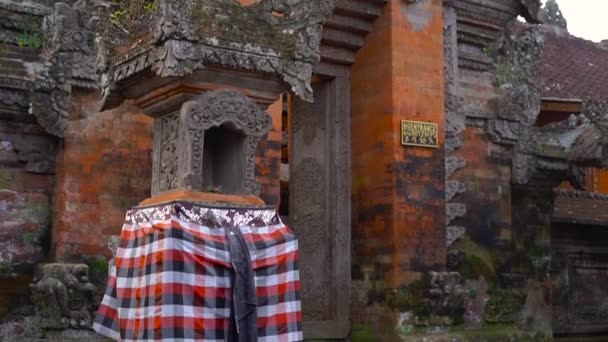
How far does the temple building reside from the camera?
6.22 meters

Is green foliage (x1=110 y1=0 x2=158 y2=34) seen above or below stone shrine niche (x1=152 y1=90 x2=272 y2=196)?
above

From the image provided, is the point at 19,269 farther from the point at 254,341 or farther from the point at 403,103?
the point at 403,103

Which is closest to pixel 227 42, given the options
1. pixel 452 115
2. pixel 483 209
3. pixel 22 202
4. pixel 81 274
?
pixel 81 274

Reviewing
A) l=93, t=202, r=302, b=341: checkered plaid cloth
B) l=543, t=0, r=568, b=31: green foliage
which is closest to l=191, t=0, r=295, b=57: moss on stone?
l=93, t=202, r=302, b=341: checkered plaid cloth

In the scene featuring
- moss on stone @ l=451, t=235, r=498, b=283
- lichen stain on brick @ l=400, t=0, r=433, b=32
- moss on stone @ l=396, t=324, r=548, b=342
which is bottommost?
moss on stone @ l=396, t=324, r=548, b=342

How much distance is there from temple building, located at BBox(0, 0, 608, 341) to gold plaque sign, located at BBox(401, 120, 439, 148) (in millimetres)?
26

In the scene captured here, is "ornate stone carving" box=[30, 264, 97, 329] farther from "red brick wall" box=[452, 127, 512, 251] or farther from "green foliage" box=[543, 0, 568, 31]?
"green foliage" box=[543, 0, 568, 31]

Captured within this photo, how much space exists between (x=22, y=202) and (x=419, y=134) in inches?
163

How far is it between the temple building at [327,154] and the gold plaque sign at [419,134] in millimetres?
26

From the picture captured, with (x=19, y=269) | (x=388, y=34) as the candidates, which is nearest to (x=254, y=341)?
(x=19, y=269)

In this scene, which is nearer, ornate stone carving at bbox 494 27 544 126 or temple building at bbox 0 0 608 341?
temple building at bbox 0 0 608 341

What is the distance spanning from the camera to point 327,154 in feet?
33.3

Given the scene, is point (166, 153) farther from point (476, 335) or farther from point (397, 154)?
point (476, 335)

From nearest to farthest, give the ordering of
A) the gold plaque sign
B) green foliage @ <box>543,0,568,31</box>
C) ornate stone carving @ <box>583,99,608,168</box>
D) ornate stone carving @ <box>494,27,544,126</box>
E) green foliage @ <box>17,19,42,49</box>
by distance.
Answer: green foliage @ <box>17,19,42,49</box> → the gold plaque sign → ornate stone carving @ <box>583,99,608,168</box> → ornate stone carving @ <box>494,27,544,126</box> → green foliage @ <box>543,0,568,31</box>
